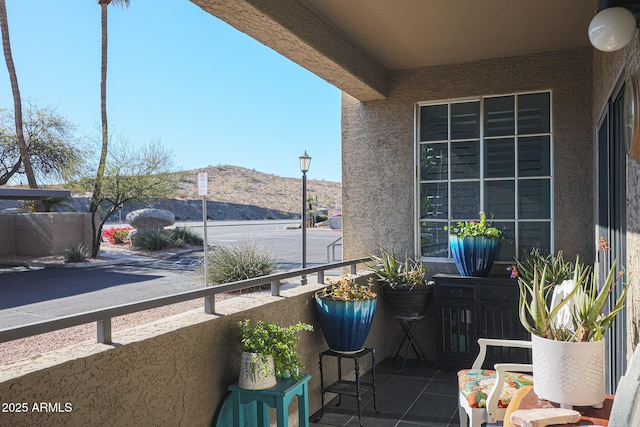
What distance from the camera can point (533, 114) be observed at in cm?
467

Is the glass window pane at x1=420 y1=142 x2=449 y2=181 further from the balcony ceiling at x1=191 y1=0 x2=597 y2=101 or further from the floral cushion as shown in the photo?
the floral cushion

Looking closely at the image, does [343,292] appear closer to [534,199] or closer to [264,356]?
[264,356]

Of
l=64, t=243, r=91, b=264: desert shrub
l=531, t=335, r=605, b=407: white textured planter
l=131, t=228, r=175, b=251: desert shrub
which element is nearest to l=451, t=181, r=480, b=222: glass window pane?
l=531, t=335, r=605, b=407: white textured planter

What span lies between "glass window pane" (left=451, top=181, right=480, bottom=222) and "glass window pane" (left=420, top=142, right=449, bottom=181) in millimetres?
172

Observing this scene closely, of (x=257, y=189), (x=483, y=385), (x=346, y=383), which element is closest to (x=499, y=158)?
(x=346, y=383)

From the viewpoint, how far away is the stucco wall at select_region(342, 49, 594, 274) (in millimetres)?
4434

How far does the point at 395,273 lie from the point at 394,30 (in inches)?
80.8

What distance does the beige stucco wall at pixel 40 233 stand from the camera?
47.0 feet

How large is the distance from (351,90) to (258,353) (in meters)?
3.01

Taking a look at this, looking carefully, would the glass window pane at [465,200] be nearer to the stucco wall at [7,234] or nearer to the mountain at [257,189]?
the stucco wall at [7,234]

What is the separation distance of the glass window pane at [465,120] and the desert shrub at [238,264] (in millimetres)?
4458

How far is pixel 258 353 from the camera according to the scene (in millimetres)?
2533

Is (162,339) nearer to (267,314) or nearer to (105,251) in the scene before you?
(267,314)

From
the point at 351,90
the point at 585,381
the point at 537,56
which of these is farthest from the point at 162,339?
the point at 537,56
